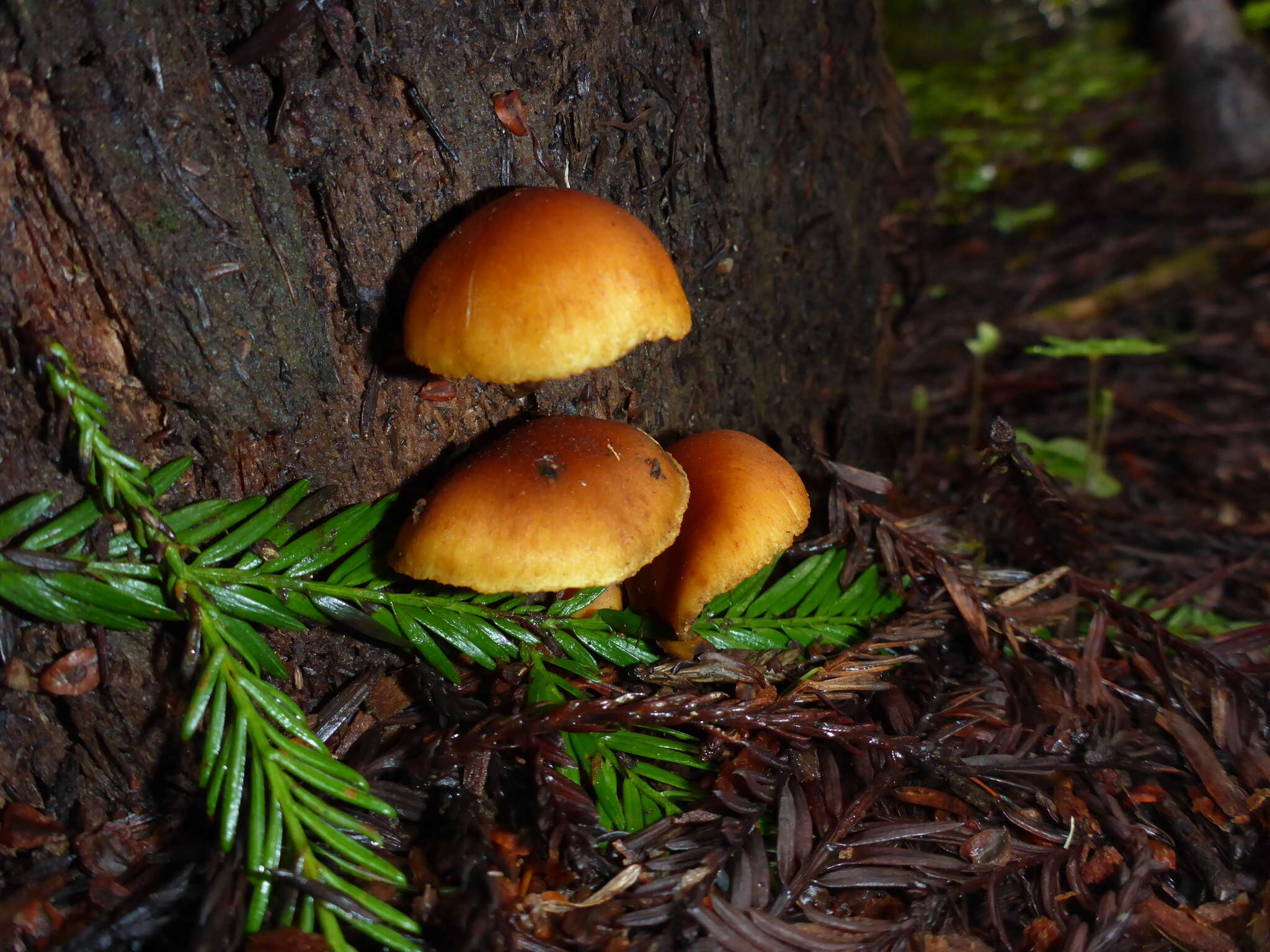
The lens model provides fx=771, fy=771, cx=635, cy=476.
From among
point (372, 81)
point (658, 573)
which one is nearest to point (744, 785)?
point (658, 573)

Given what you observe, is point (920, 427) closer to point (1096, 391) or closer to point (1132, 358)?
point (1096, 391)

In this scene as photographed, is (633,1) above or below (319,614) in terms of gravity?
above

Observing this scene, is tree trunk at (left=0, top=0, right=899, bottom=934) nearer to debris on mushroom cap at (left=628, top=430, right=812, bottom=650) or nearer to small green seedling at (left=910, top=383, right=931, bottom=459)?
debris on mushroom cap at (left=628, top=430, right=812, bottom=650)

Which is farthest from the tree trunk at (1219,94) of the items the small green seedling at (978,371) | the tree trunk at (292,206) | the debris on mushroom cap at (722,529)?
the debris on mushroom cap at (722,529)

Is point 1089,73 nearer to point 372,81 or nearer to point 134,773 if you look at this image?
point 372,81

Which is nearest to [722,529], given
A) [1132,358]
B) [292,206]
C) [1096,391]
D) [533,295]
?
[533,295]
